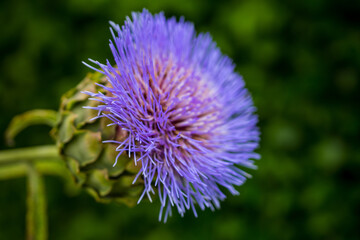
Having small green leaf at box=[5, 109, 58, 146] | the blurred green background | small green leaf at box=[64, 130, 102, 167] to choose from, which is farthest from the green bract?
the blurred green background

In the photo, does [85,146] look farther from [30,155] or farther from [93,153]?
[30,155]

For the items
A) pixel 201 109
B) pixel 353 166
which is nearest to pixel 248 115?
pixel 201 109

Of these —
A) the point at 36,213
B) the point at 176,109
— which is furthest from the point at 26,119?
the point at 176,109

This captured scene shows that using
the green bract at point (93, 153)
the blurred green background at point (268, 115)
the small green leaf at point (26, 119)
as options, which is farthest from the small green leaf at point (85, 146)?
the blurred green background at point (268, 115)

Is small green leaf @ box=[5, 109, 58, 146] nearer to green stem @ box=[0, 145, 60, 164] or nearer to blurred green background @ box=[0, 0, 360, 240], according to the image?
green stem @ box=[0, 145, 60, 164]

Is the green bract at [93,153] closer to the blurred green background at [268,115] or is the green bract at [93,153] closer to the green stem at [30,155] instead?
the green stem at [30,155]

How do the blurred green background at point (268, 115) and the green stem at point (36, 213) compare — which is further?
the blurred green background at point (268, 115)
